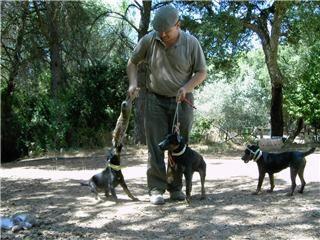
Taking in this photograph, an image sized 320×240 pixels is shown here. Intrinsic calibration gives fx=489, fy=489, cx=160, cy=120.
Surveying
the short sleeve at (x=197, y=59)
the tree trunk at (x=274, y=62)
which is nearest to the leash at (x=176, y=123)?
the short sleeve at (x=197, y=59)

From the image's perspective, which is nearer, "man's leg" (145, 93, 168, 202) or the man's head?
the man's head

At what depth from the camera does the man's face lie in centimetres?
493

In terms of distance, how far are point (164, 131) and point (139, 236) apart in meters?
1.71

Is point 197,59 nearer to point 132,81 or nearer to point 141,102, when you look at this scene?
point 132,81

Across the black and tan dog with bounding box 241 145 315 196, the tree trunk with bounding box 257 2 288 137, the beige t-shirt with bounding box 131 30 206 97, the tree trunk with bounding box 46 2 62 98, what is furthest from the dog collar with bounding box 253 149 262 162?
the tree trunk with bounding box 257 2 288 137

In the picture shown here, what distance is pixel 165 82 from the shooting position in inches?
203

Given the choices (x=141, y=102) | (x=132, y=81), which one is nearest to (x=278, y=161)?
(x=132, y=81)

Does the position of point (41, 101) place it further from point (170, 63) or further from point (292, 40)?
point (170, 63)

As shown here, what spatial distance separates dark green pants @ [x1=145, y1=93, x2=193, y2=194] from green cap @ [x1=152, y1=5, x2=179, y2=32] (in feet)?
2.59

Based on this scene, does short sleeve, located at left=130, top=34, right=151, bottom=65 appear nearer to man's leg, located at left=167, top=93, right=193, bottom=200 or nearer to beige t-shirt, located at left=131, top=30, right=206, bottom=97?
beige t-shirt, located at left=131, top=30, right=206, bottom=97

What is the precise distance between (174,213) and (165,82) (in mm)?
1404

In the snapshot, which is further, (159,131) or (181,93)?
(159,131)

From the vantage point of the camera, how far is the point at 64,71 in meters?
17.1

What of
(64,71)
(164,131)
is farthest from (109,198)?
(64,71)
